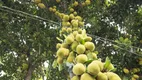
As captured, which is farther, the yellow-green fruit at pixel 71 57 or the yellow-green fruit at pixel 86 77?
the yellow-green fruit at pixel 71 57

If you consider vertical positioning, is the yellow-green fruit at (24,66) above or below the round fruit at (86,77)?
below

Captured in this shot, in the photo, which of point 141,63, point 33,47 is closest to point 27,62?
point 33,47

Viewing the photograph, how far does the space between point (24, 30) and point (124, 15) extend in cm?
221

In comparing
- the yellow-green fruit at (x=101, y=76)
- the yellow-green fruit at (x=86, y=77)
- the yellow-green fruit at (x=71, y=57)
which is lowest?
the yellow-green fruit at (x=71, y=57)

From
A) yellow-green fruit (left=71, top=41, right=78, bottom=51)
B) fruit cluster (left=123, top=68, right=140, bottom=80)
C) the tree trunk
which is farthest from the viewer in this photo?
the tree trunk

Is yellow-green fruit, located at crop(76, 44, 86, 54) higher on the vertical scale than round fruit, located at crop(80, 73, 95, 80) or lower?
higher

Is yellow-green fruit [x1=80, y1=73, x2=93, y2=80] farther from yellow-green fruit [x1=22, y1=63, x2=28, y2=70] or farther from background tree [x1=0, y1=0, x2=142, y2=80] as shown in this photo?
yellow-green fruit [x1=22, y1=63, x2=28, y2=70]

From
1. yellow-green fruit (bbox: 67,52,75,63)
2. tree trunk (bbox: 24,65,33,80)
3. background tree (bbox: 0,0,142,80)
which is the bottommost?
tree trunk (bbox: 24,65,33,80)

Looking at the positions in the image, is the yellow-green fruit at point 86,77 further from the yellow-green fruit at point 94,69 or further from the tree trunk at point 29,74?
the tree trunk at point 29,74

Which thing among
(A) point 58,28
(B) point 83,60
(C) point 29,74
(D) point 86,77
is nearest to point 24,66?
(C) point 29,74

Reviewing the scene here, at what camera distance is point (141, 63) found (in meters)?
4.49

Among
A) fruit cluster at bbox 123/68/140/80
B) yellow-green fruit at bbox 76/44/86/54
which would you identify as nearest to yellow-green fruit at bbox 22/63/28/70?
fruit cluster at bbox 123/68/140/80

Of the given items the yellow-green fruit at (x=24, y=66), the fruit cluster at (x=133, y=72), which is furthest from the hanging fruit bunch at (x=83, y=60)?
the yellow-green fruit at (x=24, y=66)

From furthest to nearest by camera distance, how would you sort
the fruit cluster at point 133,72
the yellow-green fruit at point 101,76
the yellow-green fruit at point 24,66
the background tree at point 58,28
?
the yellow-green fruit at point 24,66 → the background tree at point 58,28 → the fruit cluster at point 133,72 → the yellow-green fruit at point 101,76
